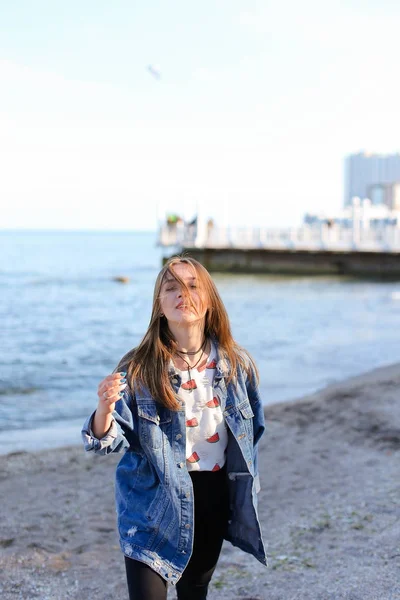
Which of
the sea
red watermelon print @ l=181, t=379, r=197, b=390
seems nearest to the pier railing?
the sea

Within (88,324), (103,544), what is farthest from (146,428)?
(88,324)

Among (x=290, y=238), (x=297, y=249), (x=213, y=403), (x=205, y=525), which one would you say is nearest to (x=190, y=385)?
(x=213, y=403)

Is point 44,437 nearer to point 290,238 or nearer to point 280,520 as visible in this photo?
point 280,520

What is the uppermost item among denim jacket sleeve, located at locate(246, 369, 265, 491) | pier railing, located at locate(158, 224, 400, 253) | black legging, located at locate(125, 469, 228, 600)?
denim jacket sleeve, located at locate(246, 369, 265, 491)

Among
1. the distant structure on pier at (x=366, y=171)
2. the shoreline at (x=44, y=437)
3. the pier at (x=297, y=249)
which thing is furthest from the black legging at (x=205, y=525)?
the distant structure on pier at (x=366, y=171)

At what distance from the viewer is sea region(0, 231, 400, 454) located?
10.8 m

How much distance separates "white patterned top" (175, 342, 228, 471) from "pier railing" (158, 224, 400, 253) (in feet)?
125

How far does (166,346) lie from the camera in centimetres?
264

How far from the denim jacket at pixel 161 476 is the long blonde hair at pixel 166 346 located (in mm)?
43

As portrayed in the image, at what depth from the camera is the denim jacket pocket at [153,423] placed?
2.45 meters

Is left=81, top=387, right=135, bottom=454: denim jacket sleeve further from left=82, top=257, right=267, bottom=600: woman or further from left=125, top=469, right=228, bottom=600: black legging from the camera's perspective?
left=125, top=469, right=228, bottom=600: black legging

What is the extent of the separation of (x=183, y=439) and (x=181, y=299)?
508mm

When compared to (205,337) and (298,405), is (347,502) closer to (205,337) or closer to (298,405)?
(205,337)

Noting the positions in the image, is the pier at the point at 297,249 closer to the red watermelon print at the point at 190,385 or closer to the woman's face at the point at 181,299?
the woman's face at the point at 181,299
